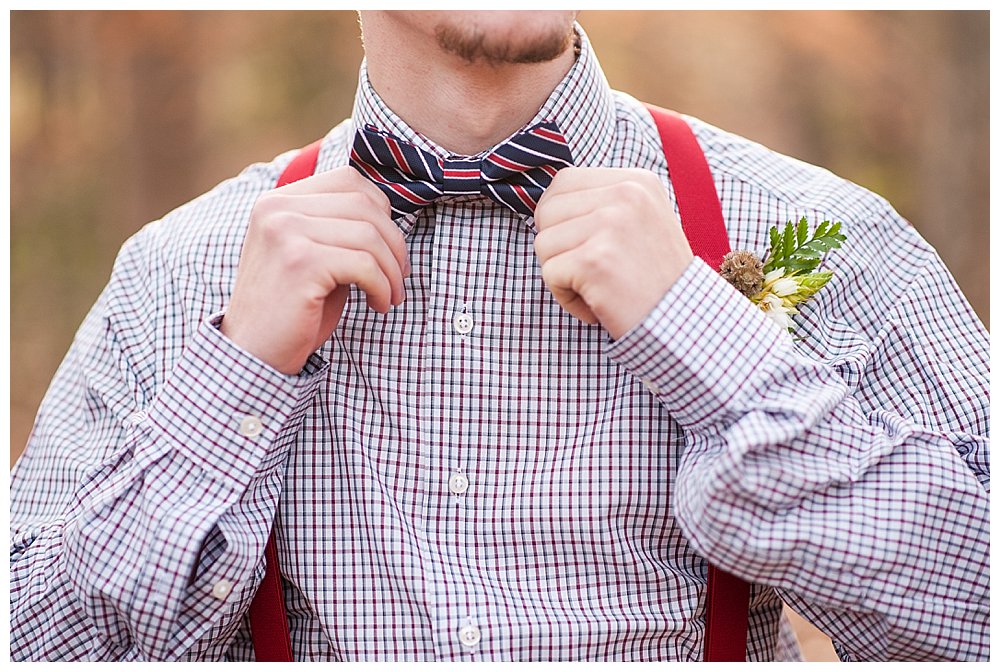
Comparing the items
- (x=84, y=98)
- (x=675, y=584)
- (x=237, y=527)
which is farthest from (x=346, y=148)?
(x=84, y=98)

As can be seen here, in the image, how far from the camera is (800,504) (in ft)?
4.00

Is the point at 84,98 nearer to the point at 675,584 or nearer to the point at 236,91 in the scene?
the point at 236,91

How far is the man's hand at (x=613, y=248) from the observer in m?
1.20

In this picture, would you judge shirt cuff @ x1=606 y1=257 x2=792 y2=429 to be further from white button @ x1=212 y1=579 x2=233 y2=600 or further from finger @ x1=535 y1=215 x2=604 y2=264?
white button @ x1=212 y1=579 x2=233 y2=600

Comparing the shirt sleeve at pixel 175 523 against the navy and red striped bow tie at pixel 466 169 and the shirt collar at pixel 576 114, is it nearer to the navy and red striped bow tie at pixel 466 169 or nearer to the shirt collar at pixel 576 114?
the navy and red striped bow tie at pixel 466 169

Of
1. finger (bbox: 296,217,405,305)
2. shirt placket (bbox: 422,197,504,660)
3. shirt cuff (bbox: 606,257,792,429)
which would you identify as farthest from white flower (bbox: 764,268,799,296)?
finger (bbox: 296,217,405,305)

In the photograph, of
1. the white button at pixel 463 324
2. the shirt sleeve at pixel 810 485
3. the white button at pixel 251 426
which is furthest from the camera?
the white button at pixel 463 324

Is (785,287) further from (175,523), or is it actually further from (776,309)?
(175,523)

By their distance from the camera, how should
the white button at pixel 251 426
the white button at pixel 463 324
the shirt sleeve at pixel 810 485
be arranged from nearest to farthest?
the shirt sleeve at pixel 810 485
the white button at pixel 251 426
the white button at pixel 463 324

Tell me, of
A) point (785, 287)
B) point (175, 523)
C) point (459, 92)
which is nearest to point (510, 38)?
point (459, 92)

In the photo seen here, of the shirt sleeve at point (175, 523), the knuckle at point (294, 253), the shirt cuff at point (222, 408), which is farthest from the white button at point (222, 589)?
the knuckle at point (294, 253)

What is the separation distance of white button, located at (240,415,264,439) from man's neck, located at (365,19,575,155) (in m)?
0.49

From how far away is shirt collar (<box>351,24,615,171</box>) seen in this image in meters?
1.45

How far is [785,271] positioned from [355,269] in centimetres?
59
